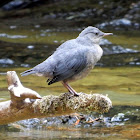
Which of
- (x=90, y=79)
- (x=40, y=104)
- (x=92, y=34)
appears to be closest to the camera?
(x=40, y=104)

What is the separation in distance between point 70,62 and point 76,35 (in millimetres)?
6721

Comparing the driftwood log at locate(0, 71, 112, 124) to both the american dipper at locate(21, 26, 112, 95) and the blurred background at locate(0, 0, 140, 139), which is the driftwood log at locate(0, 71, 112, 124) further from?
the blurred background at locate(0, 0, 140, 139)

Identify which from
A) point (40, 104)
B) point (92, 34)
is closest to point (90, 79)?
point (92, 34)

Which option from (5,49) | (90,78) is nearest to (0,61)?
(5,49)

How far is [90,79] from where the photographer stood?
6.94 meters

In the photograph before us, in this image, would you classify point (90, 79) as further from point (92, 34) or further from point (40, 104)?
point (40, 104)

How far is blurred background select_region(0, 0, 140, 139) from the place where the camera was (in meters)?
5.78

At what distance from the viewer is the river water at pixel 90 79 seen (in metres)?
4.39

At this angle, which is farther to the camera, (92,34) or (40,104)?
(92,34)

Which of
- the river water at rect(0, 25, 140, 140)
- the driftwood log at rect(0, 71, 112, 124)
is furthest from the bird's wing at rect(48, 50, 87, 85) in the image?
the river water at rect(0, 25, 140, 140)

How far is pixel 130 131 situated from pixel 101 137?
0.42 meters

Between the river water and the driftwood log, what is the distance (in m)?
0.55

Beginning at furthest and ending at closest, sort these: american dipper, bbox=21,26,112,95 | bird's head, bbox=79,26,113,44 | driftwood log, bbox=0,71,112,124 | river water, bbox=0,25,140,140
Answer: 1. river water, bbox=0,25,140,140
2. bird's head, bbox=79,26,113,44
3. american dipper, bbox=21,26,112,95
4. driftwood log, bbox=0,71,112,124

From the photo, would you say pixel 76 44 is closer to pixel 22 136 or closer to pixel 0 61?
pixel 22 136
